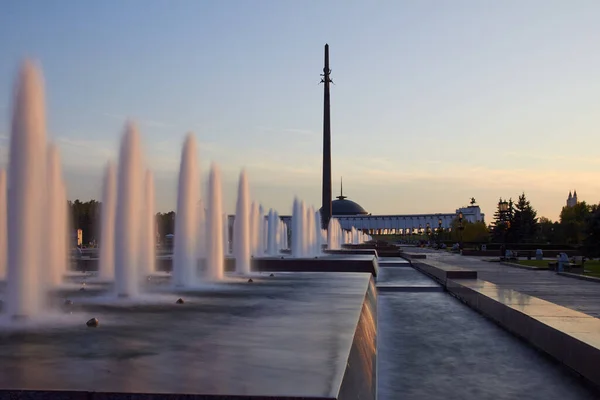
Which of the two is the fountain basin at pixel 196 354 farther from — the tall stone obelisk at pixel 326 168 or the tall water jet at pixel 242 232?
the tall stone obelisk at pixel 326 168

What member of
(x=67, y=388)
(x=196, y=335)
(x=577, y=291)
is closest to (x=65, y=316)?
(x=196, y=335)

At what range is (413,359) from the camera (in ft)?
20.8

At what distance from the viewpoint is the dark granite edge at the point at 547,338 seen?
214 inches

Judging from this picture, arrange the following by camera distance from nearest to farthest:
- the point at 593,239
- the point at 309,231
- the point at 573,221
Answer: the point at 593,239 → the point at 309,231 → the point at 573,221

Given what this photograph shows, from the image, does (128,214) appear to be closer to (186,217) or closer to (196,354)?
(186,217)

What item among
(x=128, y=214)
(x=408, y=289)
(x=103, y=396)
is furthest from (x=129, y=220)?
(x=408, y=289)

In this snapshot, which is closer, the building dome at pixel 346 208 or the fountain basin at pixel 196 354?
the fountain basin at pixel 196 354

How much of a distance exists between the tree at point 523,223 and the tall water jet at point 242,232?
1627 inches

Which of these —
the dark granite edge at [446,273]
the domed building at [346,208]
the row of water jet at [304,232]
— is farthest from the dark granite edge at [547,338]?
the domed building at [346,208]

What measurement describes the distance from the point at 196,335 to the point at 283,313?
1482 millimetres

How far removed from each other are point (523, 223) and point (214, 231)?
49423 mm

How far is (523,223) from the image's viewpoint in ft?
189

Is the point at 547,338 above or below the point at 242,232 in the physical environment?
below

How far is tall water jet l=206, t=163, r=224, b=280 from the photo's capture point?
1295cm
